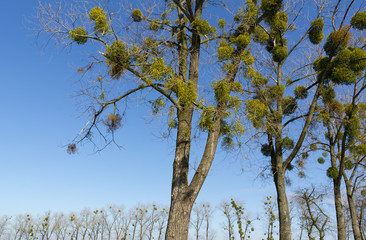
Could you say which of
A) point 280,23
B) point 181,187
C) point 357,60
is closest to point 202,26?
point 280,23

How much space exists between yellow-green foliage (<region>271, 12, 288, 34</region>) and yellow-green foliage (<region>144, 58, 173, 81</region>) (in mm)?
3983

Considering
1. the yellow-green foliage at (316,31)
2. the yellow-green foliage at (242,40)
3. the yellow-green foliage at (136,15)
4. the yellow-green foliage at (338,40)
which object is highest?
the yellow-green foliage at (316,31)

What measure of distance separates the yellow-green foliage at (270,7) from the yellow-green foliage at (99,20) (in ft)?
12.9

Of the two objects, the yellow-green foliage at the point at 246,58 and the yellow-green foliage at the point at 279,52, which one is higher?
the yellow-green foliage at the point at 279,52

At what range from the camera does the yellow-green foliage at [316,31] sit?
879cm

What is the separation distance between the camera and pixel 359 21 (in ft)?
27.8

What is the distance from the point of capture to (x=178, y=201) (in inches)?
198

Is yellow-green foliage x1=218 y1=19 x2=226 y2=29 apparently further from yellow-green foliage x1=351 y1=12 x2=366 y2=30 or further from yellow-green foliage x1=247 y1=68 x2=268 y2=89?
yellow-green foliage x1=351 y1=12 x2=366 y2=30

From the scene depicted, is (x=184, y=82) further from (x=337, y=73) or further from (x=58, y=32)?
(x=337, y=73)

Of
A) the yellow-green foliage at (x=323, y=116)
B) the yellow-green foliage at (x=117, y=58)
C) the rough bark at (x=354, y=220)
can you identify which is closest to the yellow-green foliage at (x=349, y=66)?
the yellow-green foliage at (x=323, y=116)

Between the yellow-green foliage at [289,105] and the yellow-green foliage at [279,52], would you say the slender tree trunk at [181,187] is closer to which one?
the yellow-green foliage at [279,52]

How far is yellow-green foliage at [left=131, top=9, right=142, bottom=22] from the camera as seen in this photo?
23.6 ft

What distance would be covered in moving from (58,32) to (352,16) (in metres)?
7.95

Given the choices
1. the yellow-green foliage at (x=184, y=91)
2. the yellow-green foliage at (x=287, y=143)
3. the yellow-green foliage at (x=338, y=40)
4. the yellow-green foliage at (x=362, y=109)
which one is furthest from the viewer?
the yellow-green foliage at (x=362, y=109)
